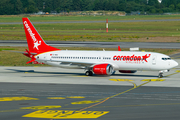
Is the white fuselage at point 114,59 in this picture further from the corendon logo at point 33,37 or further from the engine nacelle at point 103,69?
the corendon logo at point 33,37

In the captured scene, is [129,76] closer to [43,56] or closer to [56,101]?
[43,56]

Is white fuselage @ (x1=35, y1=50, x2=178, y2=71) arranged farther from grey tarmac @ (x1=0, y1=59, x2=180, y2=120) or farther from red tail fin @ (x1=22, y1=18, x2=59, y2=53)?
grey tarmac @ (x1=0, y1=59, x2=180, y2=120)

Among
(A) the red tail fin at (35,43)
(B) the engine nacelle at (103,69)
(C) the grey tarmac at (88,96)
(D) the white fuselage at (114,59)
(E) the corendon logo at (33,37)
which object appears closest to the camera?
(C) the grey tarmac at (88,96)

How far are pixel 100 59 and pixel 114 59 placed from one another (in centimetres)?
221

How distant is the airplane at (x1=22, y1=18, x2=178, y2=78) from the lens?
47562mm

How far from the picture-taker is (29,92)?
36812 millimetres

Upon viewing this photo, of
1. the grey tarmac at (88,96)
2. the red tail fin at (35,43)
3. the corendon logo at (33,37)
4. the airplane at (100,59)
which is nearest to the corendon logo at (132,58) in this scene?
the airplane at (100,59)

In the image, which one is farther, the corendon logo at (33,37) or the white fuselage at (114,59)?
the corendon logo at (33,37)

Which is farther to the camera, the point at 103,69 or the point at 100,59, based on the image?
the point at 100,59

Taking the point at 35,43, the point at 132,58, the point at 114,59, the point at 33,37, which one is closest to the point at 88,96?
the point at 114,59

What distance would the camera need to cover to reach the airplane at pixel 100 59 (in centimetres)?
4756

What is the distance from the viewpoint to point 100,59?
49719 mm

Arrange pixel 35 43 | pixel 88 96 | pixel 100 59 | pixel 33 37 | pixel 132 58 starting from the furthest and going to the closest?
pixel 33 37
pixel 35 43
pixel 100 59
pixel 132 58
pixel 88 96

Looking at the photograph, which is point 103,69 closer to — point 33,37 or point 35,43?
point 35,43
